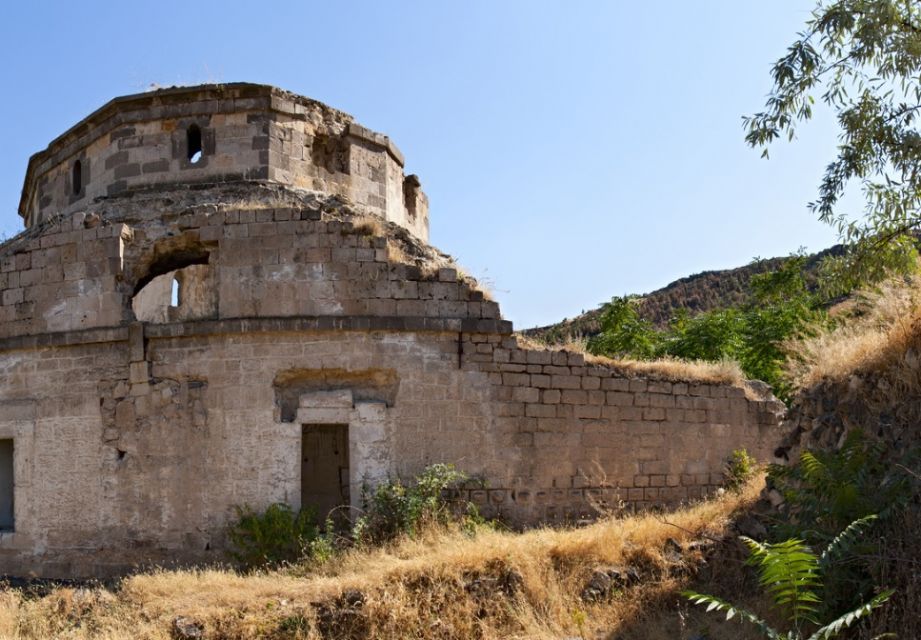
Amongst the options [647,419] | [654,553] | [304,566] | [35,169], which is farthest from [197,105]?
[654,553]

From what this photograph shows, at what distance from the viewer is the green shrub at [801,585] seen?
5.89m

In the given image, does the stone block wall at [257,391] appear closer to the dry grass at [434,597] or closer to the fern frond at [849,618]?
the dry grass at [434,597]

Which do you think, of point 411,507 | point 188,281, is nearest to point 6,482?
point 188,281

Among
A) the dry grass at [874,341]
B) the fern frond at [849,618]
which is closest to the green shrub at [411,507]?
the dry grass at [874,341]

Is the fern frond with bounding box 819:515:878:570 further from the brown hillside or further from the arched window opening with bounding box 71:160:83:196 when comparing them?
the brown hillside

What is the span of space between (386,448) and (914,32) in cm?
644

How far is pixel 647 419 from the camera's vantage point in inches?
430

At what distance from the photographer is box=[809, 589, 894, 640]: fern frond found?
5.50 metres

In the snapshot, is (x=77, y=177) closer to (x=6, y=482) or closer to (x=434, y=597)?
(x=6, y=482)

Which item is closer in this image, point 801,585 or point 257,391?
point 801,585

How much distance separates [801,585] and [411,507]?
167 inches

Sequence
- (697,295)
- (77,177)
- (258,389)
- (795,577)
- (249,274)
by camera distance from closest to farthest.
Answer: (795,577) → (258,389) → (249,274) → (77,177) → (697,295)

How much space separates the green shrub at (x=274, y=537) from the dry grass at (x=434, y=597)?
57 centimetres

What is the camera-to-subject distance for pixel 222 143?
1154 cm
